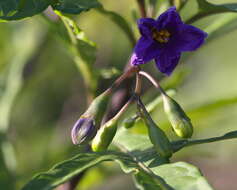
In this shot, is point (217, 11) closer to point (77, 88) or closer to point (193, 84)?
point (77, 88)

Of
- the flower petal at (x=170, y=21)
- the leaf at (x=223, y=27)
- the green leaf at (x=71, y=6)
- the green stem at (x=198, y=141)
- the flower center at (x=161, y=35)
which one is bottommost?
the leaf at (x=223, y=27)

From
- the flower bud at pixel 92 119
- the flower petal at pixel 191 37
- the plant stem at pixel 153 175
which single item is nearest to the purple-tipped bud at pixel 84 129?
the flower bud at pixel 92 119

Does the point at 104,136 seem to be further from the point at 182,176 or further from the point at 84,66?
the point at 84,66

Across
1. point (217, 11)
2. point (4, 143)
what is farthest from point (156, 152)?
point (4, 143)

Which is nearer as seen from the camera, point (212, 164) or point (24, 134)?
point (24, 134)

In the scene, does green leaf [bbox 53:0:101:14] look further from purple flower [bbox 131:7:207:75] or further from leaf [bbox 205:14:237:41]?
leaf [bbox 205:14:237:41]

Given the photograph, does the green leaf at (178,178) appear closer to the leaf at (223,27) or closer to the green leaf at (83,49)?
the green leaf at (83,49)
